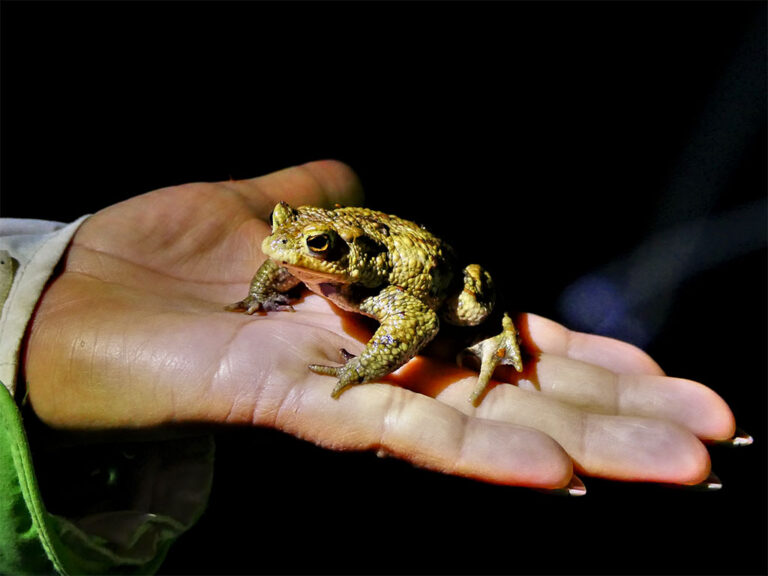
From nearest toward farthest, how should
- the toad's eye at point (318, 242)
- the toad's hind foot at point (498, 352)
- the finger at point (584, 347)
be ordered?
the toad's eye at point (318, 242) < the toad's hind foot at point (498, 352) < the finger at point (584, 347)

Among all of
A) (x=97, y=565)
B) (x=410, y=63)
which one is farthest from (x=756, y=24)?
(x=97, y=565)

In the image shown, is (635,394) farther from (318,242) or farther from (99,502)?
(99,502)

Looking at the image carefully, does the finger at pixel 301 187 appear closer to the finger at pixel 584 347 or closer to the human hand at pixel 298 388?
the human hand at pixel 298 388

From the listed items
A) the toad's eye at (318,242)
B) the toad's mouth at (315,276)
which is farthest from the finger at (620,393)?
the toad's eye at (318,242)

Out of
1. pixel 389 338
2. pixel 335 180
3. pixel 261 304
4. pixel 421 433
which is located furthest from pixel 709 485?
pixel 335 180

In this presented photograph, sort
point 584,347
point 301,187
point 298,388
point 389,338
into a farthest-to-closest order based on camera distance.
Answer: point 301,187
point 584,347
point 389,338
point 298,388
